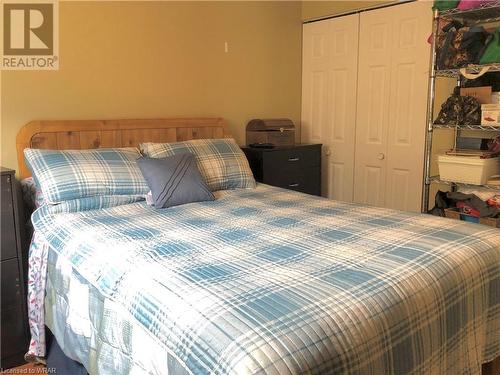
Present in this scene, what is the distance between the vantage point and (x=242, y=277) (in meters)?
1.34

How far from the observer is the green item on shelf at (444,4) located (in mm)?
2771

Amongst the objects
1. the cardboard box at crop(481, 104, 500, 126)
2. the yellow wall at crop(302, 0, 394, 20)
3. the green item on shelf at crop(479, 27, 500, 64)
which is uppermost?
the yellow wall at crop(302, 0, 394, 20)

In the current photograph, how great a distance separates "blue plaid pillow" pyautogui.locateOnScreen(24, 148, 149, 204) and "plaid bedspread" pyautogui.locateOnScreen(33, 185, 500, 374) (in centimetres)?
14

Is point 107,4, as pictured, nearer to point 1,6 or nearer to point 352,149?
point 1,6

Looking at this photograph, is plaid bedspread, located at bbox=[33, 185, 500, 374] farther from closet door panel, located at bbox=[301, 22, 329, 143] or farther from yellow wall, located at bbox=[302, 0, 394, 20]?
yellow wall, located at bbox=[302, 0, 394, 20]

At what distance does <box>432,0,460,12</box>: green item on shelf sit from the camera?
2771 mm

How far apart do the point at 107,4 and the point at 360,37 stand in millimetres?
2041

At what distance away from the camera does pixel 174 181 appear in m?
2.37

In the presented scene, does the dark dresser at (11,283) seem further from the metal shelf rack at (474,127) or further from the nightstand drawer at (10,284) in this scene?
the metal shelf rack at (474,127)

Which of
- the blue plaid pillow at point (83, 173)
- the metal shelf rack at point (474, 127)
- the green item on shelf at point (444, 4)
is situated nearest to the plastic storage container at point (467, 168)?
the metal shelf rack at point (474, 127)

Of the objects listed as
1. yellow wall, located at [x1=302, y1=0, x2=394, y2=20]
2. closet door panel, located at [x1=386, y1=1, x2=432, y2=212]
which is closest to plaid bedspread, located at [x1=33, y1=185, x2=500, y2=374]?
closet door panel, located at [x1=386, y1=1, x2=432, y2=212]

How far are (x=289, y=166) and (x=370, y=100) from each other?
2.96 ft

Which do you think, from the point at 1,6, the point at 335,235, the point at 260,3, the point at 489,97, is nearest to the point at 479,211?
the point at 489,97

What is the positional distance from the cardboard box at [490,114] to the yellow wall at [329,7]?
1230 millimetres
